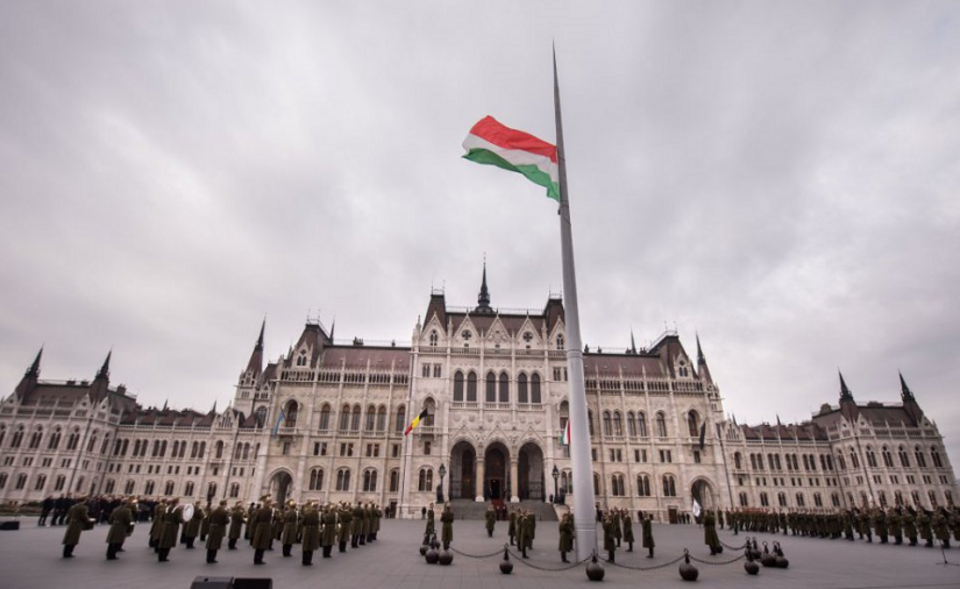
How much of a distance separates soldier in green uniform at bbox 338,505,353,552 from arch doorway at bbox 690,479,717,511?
43342 mm

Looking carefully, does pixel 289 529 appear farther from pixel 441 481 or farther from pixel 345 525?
pixel 441 481

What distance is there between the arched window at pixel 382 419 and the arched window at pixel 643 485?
2804 centimetres

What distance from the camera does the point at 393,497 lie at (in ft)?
157

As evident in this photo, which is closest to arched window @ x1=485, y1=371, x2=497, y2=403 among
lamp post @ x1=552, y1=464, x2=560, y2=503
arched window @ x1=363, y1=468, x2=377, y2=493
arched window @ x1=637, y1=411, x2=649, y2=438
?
lamp post @ x1=552, y1=464, x2=560, y2=503

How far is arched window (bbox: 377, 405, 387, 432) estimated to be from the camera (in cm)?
5062

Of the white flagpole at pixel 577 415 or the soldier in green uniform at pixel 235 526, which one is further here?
the soldier in green uniform at pixel 235 526

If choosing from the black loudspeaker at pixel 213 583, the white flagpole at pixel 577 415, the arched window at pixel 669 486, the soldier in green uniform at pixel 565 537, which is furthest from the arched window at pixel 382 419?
the black loudspeaker at pixel 213 583

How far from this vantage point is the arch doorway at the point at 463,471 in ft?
149

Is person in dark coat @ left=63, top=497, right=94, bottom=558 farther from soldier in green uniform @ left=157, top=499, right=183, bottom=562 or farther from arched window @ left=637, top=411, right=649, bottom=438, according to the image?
arched window @ left=637, top=411, right=649, bottom=438

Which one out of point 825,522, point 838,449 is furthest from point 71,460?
point 838,449

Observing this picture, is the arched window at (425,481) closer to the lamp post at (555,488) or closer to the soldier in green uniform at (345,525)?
the lamp post at (555,488)

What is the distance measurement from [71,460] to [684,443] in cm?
7451

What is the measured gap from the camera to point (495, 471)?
46.7m

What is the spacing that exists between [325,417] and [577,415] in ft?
140
